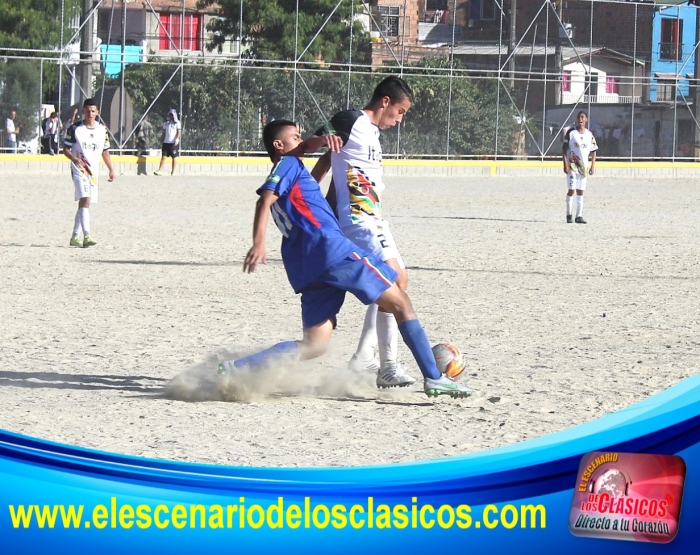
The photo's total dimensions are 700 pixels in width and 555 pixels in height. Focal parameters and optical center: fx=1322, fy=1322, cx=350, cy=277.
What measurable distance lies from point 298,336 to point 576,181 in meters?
12.5

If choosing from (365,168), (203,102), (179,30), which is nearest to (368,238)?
(365,168)

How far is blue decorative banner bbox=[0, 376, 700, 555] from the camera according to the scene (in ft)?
10.9

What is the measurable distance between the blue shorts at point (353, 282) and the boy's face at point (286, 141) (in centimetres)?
62

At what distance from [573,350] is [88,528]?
543 cm

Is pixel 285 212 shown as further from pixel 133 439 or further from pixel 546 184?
pixel 546 184

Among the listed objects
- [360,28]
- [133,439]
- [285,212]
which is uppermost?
[360,28]

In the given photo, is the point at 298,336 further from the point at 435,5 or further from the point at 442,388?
the point at 435,5

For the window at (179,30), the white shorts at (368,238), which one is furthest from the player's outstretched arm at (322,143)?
the window at (179,30)

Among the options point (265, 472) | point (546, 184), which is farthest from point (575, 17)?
point (265, 472)

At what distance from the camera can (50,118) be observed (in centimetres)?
3350

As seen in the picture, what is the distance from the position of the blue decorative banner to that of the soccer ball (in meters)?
3.34

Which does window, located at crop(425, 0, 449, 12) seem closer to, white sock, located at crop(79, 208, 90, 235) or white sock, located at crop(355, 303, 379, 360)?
white sock, located at crop(79, 208, 90, 235)

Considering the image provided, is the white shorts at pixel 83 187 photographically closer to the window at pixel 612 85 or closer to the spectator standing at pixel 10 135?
the spectator standing at pixel 10 135

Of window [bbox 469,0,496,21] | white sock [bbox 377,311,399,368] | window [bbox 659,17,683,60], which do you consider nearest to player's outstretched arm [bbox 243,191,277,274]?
white sock [bbox 377,311,399,368]
